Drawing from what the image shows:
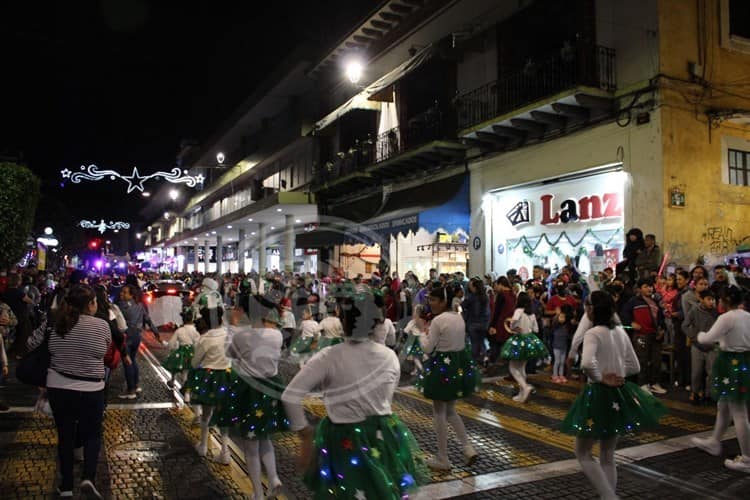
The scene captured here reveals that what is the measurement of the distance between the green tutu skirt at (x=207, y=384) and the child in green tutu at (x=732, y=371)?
5.14m

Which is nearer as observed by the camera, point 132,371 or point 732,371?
point 732,371

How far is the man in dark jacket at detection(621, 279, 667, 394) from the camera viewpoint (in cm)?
1052

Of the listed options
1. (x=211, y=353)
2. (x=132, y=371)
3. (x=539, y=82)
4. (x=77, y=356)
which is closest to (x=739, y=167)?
(x=539, y=82)

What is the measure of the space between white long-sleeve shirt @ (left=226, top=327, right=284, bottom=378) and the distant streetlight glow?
63.3ft

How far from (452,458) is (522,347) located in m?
3.66

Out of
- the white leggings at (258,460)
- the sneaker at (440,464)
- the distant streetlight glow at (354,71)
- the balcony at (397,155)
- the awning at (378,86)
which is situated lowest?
the sneaker at (440,464)

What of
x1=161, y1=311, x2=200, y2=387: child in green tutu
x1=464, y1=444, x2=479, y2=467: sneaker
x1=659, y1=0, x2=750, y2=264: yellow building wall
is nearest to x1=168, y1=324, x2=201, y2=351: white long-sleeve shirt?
x1=161, y1=311, x2=200, y2=387: child in green tutu

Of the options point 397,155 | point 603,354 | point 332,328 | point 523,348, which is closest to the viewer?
point 603,354

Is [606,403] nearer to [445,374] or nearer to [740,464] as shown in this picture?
[445,374]

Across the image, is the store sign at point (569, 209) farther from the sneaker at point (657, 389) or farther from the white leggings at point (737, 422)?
the white leggings at point (737, 422)

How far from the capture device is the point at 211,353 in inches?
265

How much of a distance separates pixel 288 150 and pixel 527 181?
64.2 ft

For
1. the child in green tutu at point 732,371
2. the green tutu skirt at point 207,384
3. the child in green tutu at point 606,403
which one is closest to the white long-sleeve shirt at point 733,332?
the child in green tutu at point 732,371

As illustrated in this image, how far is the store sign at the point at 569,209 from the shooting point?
1421 centimetres
